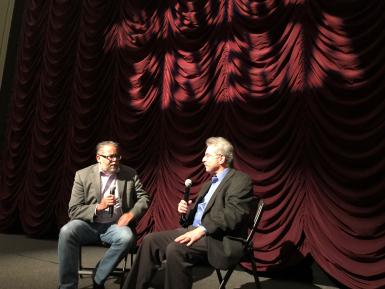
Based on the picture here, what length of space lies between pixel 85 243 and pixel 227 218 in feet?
3.59

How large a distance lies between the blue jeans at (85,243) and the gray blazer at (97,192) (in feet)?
0.48

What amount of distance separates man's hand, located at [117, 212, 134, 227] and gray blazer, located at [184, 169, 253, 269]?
0.61 meters

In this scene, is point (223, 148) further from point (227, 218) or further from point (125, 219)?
point (125, 219)

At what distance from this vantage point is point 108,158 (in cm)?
311

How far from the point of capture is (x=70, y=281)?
8.80 feet

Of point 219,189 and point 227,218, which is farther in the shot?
point 219,189

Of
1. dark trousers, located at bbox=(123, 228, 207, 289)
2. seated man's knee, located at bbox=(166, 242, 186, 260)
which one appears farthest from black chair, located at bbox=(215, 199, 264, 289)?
seated man's knee, located at bbox=(166, 242, 186, 260)

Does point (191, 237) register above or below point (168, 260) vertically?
above

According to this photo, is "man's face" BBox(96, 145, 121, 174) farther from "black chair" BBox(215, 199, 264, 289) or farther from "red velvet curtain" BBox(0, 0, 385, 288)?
"red velvet curtain" BBox(0, 0, 385, 288)

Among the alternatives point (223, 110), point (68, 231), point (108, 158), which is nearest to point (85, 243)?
point (68, 231)

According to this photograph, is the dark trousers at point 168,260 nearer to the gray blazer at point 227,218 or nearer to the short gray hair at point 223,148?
the gray blazer at point 227,218

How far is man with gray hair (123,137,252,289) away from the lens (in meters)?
2.45

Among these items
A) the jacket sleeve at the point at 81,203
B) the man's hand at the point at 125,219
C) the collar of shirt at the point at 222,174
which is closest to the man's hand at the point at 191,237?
the collar of shirt at the point at 222,174

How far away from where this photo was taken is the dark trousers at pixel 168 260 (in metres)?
2.43
